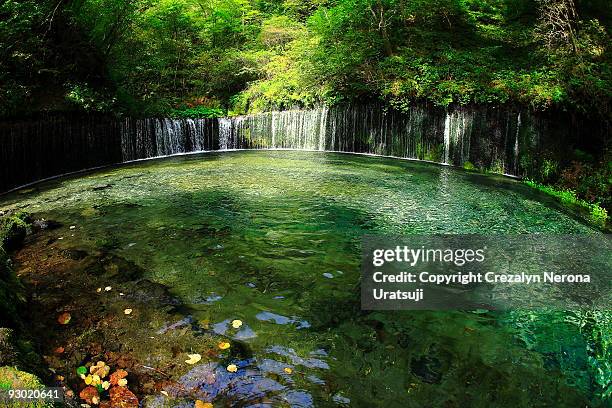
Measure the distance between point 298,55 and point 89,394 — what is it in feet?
63.3

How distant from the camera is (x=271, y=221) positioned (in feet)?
23.3

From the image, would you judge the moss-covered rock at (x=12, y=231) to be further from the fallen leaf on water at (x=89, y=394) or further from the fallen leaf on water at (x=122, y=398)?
the fallen leaf on water at (x=122, y=398)

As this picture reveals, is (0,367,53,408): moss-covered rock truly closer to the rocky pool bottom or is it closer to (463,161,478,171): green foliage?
the rocky pool bottom

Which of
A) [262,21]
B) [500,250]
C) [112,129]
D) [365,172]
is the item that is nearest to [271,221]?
[500,250]

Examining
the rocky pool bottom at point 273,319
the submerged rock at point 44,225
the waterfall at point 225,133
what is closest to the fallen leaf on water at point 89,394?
the rocky pool bottom at point 273,319

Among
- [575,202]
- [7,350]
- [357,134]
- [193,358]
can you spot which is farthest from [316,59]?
[7,350]

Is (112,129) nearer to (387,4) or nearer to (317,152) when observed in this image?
(317,152)

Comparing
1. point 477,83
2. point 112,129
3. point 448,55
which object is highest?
point 448,55

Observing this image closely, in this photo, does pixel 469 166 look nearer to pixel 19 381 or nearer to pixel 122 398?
pixel 122 398

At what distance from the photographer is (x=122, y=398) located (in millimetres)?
2938

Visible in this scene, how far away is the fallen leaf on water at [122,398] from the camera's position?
2.88 metres

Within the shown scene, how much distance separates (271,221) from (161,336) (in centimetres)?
358

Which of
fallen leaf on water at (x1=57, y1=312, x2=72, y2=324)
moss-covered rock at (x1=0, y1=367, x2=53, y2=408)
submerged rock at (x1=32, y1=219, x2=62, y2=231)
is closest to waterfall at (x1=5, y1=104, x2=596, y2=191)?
submerged rock at (x1=32, y1=219, x2=62, y2=231)

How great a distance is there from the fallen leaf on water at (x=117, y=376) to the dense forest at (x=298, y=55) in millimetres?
10643
